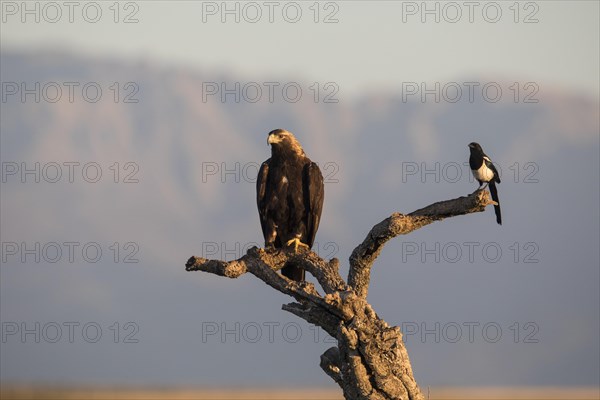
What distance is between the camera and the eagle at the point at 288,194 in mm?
10336

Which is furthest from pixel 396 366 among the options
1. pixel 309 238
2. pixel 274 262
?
pixel 309 238

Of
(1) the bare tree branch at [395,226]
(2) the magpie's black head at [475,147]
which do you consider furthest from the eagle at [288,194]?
(2) the magpie's black head at [475,147]

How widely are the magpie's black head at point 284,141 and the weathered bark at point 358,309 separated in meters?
1.95

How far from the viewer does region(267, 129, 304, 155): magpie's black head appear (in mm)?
10445

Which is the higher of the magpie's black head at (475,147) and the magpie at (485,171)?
the magpie's black head at (475,147)

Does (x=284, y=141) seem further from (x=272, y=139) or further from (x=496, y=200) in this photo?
(x=496, y=200)

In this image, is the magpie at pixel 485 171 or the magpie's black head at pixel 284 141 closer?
the magpie at pixel 485 171

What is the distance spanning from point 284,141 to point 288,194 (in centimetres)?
61

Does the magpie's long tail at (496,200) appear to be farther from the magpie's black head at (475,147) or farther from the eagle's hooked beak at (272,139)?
the eagle's hooked beak at (272,139)

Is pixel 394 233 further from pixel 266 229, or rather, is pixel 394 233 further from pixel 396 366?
pixel 266 229

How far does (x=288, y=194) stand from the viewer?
34.0ft

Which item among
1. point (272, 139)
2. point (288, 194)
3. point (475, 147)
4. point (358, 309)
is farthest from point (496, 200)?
point (272, 139)

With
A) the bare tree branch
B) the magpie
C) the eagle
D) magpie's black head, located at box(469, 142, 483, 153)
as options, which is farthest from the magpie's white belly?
the eagle

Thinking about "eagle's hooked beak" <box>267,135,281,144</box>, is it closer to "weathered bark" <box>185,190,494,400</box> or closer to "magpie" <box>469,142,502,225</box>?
"weathered bark" <box>185,190,494,400</box>
